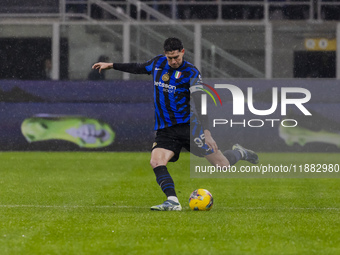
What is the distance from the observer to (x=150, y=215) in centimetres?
777

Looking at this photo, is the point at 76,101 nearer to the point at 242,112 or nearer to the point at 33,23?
the point at 33,23

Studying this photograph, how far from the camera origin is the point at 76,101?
17453 mm

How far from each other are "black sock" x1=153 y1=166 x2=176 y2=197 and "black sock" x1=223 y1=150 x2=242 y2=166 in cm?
181

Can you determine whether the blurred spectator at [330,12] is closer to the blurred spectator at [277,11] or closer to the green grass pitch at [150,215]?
the blurred spectator at [277,11]

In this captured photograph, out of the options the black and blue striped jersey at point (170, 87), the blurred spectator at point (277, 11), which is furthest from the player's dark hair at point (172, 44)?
the blurred spectator at point (277, 11)

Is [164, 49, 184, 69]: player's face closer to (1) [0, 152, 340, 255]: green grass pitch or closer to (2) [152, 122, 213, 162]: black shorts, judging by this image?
(2) [152, 122, 213, 162]: black shorts

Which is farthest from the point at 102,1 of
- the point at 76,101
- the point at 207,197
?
the point at 207,197

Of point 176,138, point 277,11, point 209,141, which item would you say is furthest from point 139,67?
point 277,11

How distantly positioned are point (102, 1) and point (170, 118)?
39.0 ft

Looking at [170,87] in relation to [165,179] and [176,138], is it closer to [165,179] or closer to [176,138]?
[176,138]

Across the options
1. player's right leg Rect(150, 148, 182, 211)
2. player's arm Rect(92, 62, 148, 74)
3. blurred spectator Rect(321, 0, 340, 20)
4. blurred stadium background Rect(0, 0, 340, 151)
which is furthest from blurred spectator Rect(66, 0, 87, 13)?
player's right leg Rect(150, 148, 182, 211)

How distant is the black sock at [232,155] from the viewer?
10133 mm

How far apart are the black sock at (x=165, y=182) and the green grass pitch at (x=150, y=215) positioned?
0.26 meters

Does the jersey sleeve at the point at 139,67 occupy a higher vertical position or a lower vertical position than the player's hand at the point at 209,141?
higher
